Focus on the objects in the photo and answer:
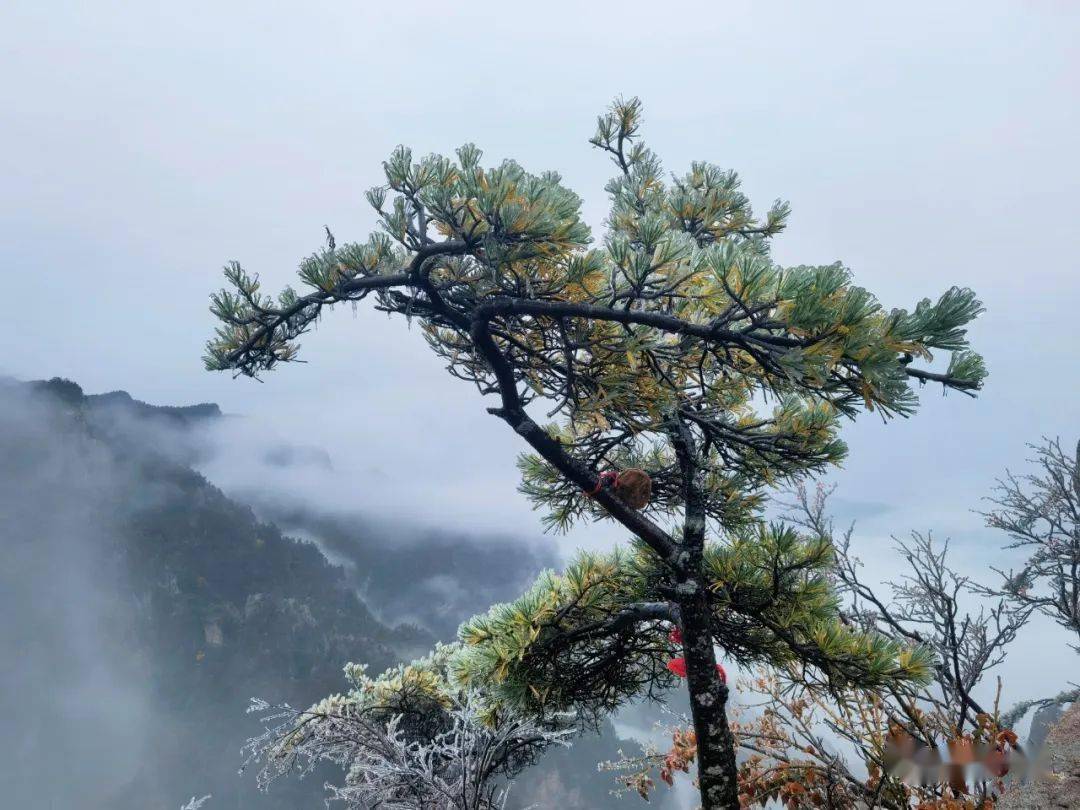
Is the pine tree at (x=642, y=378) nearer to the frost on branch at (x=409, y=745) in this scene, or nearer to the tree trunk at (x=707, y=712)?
the tree trunk at (x=707, y=712)

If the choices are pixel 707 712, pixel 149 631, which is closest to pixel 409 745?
pixel 707 712

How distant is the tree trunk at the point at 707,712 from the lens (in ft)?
11.1

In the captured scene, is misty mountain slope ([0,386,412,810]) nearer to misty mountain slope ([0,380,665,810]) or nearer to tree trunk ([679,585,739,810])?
misty mountain slope ([0,380,665,810])

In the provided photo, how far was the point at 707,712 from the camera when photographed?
347 centimetres

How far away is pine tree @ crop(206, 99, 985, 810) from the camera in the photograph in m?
2.43

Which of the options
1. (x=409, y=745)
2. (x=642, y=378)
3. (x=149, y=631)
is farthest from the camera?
(x=149, y=631)

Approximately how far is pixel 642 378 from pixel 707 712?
1.85 meters

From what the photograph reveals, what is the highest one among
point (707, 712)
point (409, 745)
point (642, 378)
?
point (642, 378)

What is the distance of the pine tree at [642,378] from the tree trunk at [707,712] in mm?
11

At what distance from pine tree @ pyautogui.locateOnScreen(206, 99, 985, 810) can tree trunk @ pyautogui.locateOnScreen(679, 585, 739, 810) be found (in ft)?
0.03

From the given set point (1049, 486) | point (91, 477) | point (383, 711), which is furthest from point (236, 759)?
point (1049, 486)

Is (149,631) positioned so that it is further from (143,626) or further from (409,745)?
→ (409,745)

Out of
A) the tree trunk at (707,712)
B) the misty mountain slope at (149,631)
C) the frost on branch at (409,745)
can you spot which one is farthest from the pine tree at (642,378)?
the misty mountain slope at (149,631)

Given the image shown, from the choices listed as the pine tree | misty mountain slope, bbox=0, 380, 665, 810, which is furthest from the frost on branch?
misty mountain slope, bbox=0, 380, 665, 810
